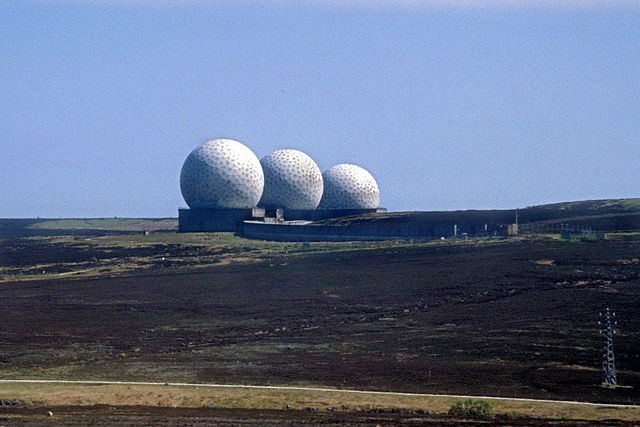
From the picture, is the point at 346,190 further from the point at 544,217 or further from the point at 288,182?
the point at 544,217

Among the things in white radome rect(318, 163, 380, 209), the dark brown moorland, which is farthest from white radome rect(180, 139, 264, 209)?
the dark brown moorland

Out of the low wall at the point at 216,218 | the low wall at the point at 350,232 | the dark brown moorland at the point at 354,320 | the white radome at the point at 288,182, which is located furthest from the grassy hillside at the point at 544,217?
the dark brown moorland at the point at 354,320

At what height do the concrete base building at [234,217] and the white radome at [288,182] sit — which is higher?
the white radome at [288,182]

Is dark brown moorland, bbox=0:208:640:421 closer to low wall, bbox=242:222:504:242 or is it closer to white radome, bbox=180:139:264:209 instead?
low wall, bbox=242:222:504:242

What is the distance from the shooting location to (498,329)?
28.9 m

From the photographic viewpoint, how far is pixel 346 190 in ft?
312

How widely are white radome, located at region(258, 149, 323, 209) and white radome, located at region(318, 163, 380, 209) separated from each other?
17.7ft

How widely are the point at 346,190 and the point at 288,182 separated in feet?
29.2

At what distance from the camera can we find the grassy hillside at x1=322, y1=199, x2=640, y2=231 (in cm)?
7125

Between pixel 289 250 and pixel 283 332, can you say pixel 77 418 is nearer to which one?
pixel 283 332

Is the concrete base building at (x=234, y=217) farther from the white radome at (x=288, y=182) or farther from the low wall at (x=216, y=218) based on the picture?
the white radome at (x=288, y=182)

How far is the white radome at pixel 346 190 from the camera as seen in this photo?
95.0 metres

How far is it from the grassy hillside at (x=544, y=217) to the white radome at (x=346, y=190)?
872 cm

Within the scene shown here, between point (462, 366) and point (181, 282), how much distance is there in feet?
72.5
